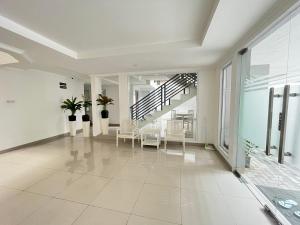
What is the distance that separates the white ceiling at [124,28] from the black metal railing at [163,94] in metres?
2.20

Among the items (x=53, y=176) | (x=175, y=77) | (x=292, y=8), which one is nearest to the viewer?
(x=292, y=8)

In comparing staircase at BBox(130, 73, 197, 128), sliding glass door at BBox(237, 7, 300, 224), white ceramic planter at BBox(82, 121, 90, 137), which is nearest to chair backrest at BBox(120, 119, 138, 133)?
staircase at BBox(130, 73, 197, 128)

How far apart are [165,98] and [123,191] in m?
4.11

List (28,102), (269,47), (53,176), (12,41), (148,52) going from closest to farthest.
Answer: (269,47)
(12,41)
(53,176)
(148,52)
(28,102)

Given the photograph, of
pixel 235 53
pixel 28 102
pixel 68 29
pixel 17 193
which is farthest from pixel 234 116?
pixel 28 102

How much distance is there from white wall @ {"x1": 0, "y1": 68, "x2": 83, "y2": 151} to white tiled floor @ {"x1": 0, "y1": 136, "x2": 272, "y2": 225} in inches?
36.7

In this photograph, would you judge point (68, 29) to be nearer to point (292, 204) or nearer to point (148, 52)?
point (148, 52)

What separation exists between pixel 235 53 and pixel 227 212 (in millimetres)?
2664

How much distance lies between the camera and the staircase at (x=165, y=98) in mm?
5449

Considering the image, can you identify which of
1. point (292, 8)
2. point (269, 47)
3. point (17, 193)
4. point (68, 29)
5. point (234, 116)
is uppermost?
point (68, 29)

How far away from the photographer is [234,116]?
2.98 metres

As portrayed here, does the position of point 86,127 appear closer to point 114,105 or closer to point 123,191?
point 114,105

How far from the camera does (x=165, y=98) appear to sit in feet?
19.4

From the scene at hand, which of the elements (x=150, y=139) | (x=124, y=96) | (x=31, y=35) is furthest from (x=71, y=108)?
(x=31, y=35)
